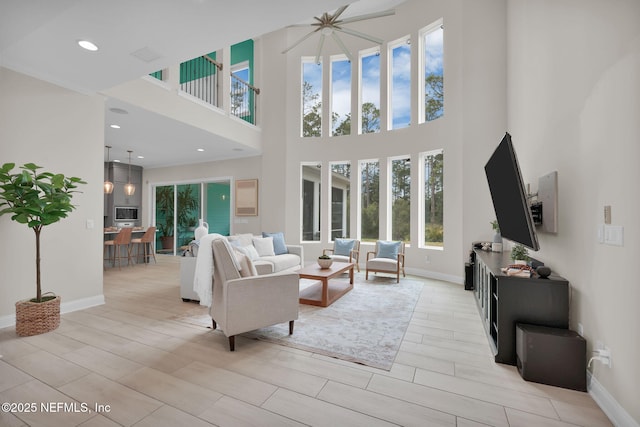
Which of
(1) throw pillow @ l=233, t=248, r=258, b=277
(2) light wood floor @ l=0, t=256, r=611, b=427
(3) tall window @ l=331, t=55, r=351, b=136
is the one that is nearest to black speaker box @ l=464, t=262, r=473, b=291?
(2) light wood floor @ l=0, t=256, r=611, b=427

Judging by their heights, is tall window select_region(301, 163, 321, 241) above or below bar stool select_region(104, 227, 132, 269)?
above

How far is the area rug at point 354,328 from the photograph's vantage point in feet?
8.43

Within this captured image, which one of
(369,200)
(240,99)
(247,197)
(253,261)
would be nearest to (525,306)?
(253,261)

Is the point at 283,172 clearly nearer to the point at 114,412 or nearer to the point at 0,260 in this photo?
the point at 0,260

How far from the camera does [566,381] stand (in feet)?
6.72

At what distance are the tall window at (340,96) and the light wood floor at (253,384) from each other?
5131mm

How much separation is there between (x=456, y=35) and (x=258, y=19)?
447cm

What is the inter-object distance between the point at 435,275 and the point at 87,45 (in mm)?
5974

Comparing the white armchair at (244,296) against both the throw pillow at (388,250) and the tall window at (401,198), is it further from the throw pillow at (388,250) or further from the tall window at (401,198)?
the tall window at (401,198)

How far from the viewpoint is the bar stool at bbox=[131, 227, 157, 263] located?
712 cm

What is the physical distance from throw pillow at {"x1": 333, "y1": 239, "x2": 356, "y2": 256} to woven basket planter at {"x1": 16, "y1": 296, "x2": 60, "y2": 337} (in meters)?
4.34

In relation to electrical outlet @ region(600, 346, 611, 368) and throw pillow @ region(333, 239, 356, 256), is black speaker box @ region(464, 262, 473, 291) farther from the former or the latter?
electrical outlet @ region(600, 346, 611, 368)

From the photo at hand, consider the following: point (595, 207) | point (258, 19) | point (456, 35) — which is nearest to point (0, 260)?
point (258, 19)

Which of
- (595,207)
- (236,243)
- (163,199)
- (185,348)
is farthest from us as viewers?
(163,199)
